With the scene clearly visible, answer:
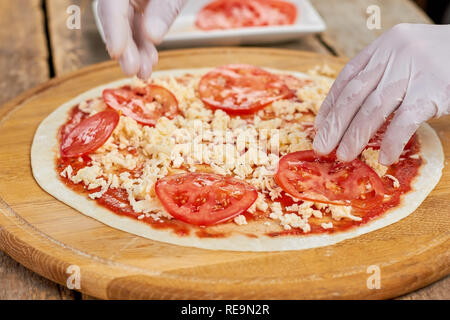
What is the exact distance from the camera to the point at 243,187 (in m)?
2.19

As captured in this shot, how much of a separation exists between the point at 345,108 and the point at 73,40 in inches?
92.8

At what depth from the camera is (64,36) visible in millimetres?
4051

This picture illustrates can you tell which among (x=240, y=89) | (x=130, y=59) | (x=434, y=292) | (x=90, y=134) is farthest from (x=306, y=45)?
(x=434, y=292)

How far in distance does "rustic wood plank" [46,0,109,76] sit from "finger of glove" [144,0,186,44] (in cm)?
125

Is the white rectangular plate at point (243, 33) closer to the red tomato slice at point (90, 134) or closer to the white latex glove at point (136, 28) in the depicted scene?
the white latex glove at point (136, 28)

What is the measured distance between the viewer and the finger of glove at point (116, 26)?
2354 millimetres

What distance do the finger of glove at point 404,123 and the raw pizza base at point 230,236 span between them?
19 centimetres

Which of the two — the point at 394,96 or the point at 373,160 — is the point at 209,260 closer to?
the point at 373,160

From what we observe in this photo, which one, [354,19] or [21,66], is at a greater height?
[354,19]

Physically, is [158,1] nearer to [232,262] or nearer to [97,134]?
[97,134]

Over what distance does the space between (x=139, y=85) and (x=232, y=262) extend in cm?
132

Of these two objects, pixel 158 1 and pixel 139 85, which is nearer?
pixel 158 1

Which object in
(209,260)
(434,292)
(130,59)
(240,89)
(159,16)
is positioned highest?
(159,16)
